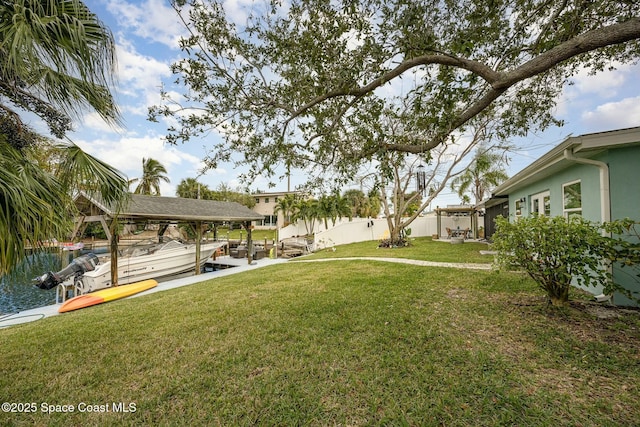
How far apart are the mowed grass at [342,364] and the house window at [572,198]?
244 cm

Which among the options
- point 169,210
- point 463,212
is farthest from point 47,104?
point 463,212

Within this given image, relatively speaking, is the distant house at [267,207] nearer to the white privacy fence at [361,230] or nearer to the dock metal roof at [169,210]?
A: the white privacy fence at [361,230]

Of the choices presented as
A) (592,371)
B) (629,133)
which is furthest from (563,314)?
(629,133)

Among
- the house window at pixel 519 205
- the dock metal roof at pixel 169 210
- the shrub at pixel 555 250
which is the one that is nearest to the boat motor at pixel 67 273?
the dock metal roof at pixel 169 210

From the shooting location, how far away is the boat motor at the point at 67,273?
970 centimetres

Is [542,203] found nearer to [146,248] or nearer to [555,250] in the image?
[555,250]

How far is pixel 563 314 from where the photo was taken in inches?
165

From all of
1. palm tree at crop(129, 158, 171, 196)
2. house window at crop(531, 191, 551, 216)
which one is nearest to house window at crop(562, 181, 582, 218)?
house window at crop(531, 191, 551, 216)

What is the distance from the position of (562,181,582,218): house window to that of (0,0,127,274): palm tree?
9.00 metres

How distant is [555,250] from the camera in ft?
13.2

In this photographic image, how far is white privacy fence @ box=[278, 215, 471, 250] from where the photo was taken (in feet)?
64.6

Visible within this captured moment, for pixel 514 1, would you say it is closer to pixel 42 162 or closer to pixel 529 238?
pixel 529 238

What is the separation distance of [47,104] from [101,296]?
6.94 meters

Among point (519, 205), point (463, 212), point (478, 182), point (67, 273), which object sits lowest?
point (67, 273)
